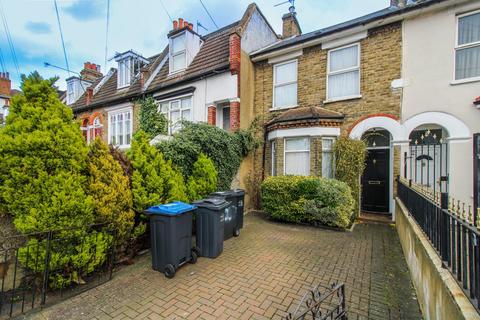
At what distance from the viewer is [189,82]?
11.3 m

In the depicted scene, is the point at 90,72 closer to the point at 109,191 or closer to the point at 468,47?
the point at 109,191

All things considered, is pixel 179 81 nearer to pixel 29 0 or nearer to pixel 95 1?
pixel 95 1

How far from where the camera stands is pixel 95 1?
7.68 m

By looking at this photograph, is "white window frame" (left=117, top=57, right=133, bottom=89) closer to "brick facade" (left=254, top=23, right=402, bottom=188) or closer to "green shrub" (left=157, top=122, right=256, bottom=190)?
"green shrub" (left=157, top=122, right=256, bottom=190)

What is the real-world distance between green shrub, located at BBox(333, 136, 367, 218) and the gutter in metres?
3.93

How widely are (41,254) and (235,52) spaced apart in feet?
30.0

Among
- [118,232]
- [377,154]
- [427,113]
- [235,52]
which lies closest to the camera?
[118,232]

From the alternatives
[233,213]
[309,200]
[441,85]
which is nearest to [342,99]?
[441,85]

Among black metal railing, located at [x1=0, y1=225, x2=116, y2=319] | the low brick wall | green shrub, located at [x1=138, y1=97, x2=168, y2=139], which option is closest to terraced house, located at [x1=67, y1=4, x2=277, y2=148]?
green shrub, located at [x1=138, y1=97, x2=168, y2=139]

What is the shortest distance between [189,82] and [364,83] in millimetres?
7682

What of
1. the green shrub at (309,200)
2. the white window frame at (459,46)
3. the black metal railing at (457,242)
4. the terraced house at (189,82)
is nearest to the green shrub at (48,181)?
the black metal railing at (457,242)

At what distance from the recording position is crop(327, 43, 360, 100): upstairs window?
28.1 feet

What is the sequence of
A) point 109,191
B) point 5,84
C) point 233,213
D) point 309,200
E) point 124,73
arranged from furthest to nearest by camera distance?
point 5,84 → point 124,73 → point 309,200 → point 233,213 → point 109,191

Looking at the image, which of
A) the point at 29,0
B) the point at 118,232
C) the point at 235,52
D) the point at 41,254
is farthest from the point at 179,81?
the point at 41,254
